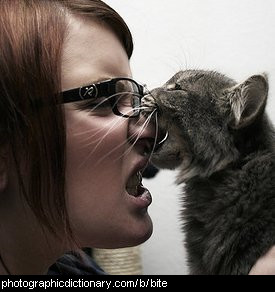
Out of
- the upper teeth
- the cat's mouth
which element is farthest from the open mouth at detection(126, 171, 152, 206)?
the cat's mouth

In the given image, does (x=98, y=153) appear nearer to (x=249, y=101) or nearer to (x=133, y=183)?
(x=133, y=183)

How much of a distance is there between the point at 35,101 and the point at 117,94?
0.56 ft

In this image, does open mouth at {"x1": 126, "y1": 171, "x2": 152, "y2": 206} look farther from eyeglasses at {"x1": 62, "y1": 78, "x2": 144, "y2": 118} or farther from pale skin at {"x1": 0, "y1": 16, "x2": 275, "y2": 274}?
eyeglasses at {"x1": 62, "y1": 78, "x2": 144, "y2": 118}

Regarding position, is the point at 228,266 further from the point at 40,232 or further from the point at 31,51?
the point at 31,51

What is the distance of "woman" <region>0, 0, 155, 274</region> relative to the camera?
83cm

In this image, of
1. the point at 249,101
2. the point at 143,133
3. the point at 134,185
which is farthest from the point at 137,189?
the point at 249,101

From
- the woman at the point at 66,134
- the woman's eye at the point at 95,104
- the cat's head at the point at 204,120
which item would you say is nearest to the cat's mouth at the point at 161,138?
the cat's head at the point at 204,120

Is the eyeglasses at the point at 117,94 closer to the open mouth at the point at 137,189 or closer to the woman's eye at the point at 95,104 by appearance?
the woman's eye at the point at 95,104

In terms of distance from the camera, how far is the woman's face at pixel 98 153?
876 millimetres

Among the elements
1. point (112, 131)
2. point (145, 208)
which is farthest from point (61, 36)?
point (145, 208)

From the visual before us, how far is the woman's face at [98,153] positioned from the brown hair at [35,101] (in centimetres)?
3

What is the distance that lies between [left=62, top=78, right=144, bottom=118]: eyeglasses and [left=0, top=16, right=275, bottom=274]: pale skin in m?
0.01

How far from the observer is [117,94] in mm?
903

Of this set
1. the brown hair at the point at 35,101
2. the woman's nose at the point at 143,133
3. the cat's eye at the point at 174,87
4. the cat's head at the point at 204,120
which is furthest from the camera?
the cat's eye at the point at 174,87
